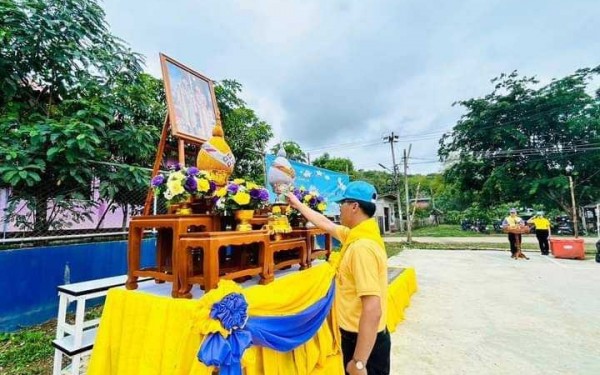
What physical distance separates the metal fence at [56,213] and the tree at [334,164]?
17435 mm

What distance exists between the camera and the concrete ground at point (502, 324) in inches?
102

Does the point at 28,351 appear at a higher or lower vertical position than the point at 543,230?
lower

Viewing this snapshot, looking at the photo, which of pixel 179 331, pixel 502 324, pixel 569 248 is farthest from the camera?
pixel 569 248

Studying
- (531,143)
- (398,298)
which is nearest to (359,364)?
(398,298)

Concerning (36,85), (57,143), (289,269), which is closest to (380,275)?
(289,269)

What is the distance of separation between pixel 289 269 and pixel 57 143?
271 centimetres

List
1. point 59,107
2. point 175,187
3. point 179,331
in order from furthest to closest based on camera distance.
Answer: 1. point 59,107
2. point 175,187
3. point 179,331

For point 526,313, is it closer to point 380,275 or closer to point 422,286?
point 422,286

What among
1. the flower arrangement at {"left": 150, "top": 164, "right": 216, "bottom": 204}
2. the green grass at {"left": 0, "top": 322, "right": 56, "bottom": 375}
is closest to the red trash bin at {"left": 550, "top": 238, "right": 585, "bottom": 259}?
the flower arrangement at {"left": 150, "top": 164, "right": 216, "bottom": 204}

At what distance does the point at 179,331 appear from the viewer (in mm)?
1215

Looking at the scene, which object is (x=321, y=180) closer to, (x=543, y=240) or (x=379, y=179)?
(x=543, y=240)

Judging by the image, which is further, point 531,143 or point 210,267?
point 531,143

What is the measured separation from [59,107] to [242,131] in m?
3.20

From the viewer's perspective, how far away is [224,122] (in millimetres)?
5762
